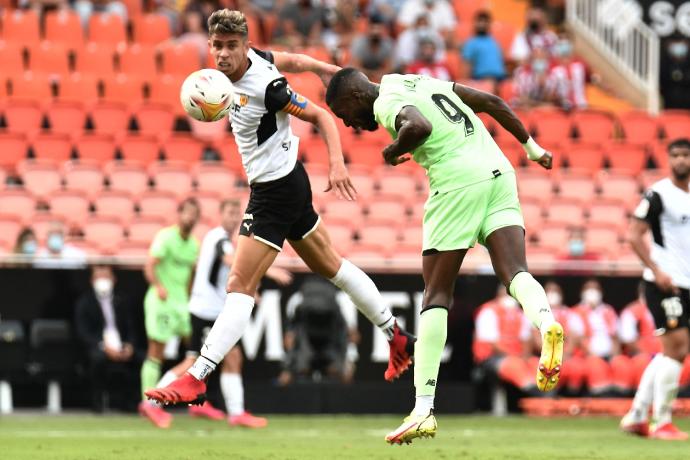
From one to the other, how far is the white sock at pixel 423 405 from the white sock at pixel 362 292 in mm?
1254

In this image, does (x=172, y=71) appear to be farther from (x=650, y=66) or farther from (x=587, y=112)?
(x=650, y=66)

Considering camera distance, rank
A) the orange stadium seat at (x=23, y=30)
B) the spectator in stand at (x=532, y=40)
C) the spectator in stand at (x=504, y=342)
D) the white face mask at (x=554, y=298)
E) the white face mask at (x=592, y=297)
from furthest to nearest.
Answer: the spectator in stand at (x=532, y=40) < the orange stadium seat at (x=23, y=30) < the white face mask at (x=592, y=297) < the white face mask at (x=554, y=298) < the spectator in stand at (x=504, y=342)

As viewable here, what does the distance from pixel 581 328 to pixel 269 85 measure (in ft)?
23.9

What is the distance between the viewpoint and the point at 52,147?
18797 mm

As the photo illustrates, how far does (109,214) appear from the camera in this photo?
1727 cm

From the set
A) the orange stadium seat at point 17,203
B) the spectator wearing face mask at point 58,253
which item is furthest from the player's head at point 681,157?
the orange stadium seat at point 17,203

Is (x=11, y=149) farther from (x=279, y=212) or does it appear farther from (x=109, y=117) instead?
(x=279, y=212)

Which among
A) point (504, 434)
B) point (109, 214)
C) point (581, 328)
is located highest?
point (109, 214)

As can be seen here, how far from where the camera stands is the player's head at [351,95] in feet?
28.8

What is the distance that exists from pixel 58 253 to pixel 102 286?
3.39 ft

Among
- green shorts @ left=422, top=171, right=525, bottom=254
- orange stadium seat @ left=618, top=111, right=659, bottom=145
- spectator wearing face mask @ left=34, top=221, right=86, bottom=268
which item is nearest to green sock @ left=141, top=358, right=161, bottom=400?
spectator wearing face mask @ left=34, top=221, right=86, bottom=268

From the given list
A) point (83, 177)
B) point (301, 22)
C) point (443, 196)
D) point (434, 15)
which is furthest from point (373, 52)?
point (443, 196)

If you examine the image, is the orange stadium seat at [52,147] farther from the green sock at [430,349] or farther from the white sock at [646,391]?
the green sock at [430,349]

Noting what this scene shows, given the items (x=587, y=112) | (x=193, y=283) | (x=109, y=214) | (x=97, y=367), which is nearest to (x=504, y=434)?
(x=193, y=283)
